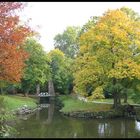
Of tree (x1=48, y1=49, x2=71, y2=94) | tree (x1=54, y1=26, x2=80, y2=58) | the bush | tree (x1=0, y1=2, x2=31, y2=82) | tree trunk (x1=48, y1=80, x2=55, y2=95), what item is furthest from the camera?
tree (x1=54, y1=26, x2=80, y2=58)

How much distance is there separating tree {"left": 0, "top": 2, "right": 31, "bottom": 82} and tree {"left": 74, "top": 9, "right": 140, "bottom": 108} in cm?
1494

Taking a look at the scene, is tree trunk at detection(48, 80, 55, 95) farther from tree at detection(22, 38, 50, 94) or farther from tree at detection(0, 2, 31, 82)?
tree at detection(0, 2, 31, 82)

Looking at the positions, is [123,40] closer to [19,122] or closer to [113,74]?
[113,74]

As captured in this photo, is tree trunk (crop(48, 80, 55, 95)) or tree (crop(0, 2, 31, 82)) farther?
tree trunk (crop(48, 80, 55, 95))

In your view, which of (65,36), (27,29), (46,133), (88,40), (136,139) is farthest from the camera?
(65,36)

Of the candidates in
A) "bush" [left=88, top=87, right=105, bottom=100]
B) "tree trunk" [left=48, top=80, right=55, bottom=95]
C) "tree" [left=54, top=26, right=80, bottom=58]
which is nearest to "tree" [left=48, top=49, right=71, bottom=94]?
"tree trunk" [left=48, top=80, right=55, bottom=95]

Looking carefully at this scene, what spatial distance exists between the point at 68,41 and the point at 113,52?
152 ft

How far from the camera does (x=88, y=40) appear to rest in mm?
34812

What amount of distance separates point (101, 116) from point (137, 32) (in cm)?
867

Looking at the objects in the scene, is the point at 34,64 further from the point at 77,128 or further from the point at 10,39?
the point at 10,39

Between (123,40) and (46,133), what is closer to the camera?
(46,133)

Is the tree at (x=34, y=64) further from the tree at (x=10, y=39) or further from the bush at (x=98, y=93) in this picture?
the tree at (x=10, y=39)

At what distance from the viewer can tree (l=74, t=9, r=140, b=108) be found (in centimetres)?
3294

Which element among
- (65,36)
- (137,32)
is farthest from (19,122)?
(65,36)
